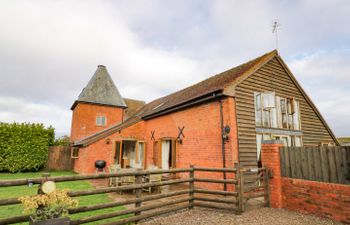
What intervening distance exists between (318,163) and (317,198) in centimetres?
90

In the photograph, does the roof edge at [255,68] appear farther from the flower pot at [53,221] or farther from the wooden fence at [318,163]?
the flower pot at [53,221]

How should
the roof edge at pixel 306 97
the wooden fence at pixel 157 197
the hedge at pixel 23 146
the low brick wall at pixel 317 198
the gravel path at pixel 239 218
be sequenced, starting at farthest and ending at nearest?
the hedge at pixel 23 146 → the roof edge at pixel 306 97 → the gravel path at pixel 239 218 → the low brick wall at pixel 317 198 → the wooden fence at pixel 157 197

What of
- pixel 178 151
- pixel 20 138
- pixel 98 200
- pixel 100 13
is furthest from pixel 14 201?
pixel 20 138

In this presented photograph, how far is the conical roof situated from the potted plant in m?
19.9

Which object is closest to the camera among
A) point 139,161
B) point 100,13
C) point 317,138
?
point 100,13

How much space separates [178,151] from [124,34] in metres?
6.91

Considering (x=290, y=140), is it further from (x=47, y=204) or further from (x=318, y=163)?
(x=47, y=204)

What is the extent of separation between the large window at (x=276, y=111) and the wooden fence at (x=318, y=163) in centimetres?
346

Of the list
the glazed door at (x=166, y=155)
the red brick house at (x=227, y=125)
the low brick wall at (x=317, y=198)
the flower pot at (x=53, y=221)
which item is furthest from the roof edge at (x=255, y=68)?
the flower pot at (x=53, y=221)

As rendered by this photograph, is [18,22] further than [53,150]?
No

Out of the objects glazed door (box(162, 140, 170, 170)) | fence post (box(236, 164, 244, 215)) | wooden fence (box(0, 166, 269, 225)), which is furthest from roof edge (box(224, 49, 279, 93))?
glazed door (box(162, 140, 170, 170))

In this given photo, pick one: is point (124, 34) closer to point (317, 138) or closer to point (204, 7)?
point (204, 7)

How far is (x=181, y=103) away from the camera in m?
10.6

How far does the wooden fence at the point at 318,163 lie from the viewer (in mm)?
4609
